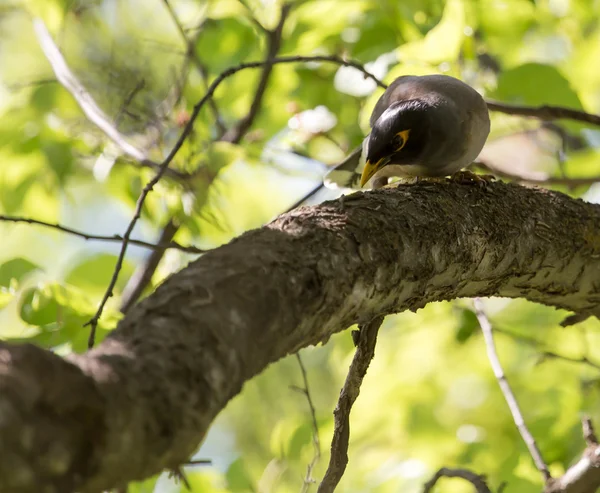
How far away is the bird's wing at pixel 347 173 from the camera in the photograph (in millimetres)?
3675

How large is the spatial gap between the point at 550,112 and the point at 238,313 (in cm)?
245

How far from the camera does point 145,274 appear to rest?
473cm

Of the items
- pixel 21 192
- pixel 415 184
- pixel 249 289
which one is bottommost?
pixel 249 289

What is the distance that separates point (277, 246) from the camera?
1639mm

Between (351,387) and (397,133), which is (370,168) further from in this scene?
(351,387)

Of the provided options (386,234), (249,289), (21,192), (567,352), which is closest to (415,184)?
(386,234)

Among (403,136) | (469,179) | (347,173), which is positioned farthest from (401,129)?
(347,173)

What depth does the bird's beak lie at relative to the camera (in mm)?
3002

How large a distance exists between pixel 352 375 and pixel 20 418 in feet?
4.38

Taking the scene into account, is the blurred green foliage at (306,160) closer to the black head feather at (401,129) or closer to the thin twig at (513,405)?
the thin twig at (513,405)

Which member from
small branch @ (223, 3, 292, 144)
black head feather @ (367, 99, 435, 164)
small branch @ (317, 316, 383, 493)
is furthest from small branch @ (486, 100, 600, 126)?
small branch @ (317, 316, 383, 493)

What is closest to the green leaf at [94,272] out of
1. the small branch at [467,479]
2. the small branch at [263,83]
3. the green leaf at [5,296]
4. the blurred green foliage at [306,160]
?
the blurred green foliage at [306,160]

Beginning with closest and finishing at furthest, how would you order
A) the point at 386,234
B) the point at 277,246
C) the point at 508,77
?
the point at 277,246
the point at 386,234
the point at 508,77

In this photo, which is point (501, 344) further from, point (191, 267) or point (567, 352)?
point (191, 267)
